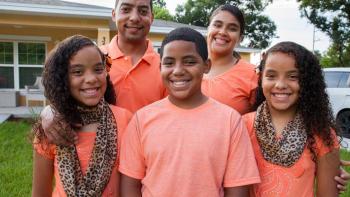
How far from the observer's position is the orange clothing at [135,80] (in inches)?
105

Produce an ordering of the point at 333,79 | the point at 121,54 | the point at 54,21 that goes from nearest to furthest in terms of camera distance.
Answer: the point at 121,54 → the point at 333,79 → the point at 54,21

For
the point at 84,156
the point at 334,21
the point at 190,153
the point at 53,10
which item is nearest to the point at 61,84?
the point at 84,156

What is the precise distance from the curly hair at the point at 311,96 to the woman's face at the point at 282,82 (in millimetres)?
26

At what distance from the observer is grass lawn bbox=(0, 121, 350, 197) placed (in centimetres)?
471

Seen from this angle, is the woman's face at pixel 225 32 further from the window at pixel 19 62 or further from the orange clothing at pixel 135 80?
the window at pixel 19 62

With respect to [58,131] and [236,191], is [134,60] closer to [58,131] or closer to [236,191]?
[58,131]

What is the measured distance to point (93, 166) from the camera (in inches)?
81.9

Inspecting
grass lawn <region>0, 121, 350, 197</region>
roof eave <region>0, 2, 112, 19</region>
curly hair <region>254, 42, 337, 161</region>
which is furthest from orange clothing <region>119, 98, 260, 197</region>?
roof eave <region>0, 2, 112, 19</region>

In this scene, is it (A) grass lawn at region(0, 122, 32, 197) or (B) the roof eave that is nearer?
(A) grass lawn at region(0, 122, 32, 197)

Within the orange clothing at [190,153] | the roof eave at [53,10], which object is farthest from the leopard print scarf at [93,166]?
the roof eave at [53,10]

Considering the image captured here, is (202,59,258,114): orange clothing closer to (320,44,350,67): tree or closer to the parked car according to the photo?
the parked car

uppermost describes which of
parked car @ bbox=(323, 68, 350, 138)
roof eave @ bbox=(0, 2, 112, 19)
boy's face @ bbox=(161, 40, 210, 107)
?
roof eave @ bbox=(0, 2, 112, 19)

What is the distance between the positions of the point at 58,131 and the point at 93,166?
253mm

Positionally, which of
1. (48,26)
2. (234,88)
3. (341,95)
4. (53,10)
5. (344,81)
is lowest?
(341,95)
